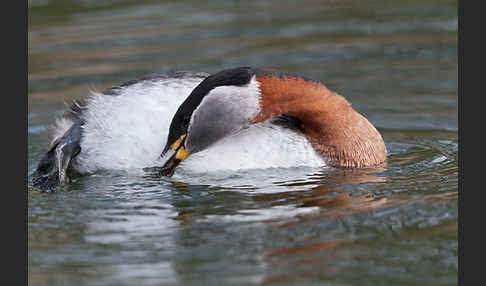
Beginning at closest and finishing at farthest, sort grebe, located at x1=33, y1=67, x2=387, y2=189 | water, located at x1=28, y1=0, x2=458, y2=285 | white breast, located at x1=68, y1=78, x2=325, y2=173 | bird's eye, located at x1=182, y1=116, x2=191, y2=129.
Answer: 1. water, located at x1=28, y1=0, x2=458, y2=285
2. bird's eye, located at x1=182, y1=116, x2=191, y2=129
3. grebe, located at x1=33, y1=67, x2=387, y2=189
4. white breast, located at x1=68, y1=78, x2=325, y2=173

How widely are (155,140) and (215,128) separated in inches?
24.4

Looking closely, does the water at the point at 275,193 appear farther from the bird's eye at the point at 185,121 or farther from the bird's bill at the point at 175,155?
the bird's eye at the point at 185,121

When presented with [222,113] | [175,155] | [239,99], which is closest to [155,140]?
[175,155]

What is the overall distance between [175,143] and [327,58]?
5.45 meters

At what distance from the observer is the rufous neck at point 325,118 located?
24.7ft

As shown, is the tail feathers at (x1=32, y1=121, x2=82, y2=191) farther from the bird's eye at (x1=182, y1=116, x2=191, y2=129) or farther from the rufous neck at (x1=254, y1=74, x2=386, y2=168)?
the rufous neck at (x1=254, y1=74, x2=386, y2=168)

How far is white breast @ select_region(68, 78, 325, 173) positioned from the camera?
25.0 ft

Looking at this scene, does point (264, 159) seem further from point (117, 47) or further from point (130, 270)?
point (117, 47)

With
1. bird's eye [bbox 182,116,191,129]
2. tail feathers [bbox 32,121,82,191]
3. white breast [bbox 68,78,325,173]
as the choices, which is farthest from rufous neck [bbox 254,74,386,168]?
tail feathers [bbox 32,121,82,191]

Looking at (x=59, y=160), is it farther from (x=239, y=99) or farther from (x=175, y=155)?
(x=239, y=99)

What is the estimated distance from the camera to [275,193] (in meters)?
7.10

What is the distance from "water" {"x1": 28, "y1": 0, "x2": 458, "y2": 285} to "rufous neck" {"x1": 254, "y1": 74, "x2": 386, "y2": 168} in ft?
0.70

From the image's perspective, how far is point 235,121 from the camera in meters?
7.53

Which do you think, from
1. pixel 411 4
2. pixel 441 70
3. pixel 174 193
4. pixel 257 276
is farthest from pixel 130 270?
pixel 411 4
